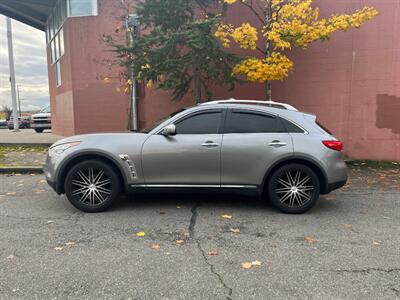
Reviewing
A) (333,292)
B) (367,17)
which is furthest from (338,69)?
(333,292)

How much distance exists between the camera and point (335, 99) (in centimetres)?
1064

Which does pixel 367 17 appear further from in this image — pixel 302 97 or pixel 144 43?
pixel 144 43

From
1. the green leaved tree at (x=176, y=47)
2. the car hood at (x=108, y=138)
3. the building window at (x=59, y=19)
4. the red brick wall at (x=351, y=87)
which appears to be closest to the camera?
the car hood at (x=108, y=138)

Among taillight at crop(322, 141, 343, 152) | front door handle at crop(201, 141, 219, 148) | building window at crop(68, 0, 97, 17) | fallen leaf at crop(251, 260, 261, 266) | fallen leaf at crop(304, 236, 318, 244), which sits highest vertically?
building window at crop(68, 0, 97, 17)

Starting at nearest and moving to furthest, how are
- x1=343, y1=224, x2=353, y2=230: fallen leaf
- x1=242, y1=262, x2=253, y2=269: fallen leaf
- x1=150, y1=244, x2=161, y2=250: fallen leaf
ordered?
x1=242, y1=262, x2=253, y2=269: fallen leaf → x1=150, y1=244, x2=161, y2=250: fallen leaf → x1=343, y1=224, x2=353, y2=230: fallen leaf

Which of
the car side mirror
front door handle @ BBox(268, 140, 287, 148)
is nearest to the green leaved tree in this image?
the car side mirror

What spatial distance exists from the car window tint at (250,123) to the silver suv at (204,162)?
2cm

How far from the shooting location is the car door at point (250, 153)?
17.7ft

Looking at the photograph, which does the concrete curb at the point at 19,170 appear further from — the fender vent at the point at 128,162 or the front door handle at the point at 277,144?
the front door handle at the point at 277,144

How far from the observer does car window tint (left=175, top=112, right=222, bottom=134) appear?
5547mm

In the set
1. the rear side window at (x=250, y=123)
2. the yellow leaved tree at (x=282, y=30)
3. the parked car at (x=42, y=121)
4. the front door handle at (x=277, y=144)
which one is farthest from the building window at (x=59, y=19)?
the front door handle at (x=277, y=144)

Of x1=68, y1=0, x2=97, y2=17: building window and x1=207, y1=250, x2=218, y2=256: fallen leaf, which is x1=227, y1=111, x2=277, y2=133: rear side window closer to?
x1=207, y1=250, x2=218, y2=256: fallen leaf

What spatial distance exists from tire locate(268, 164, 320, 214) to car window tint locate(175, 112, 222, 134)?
1173 mm

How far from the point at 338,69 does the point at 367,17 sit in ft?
6.50
